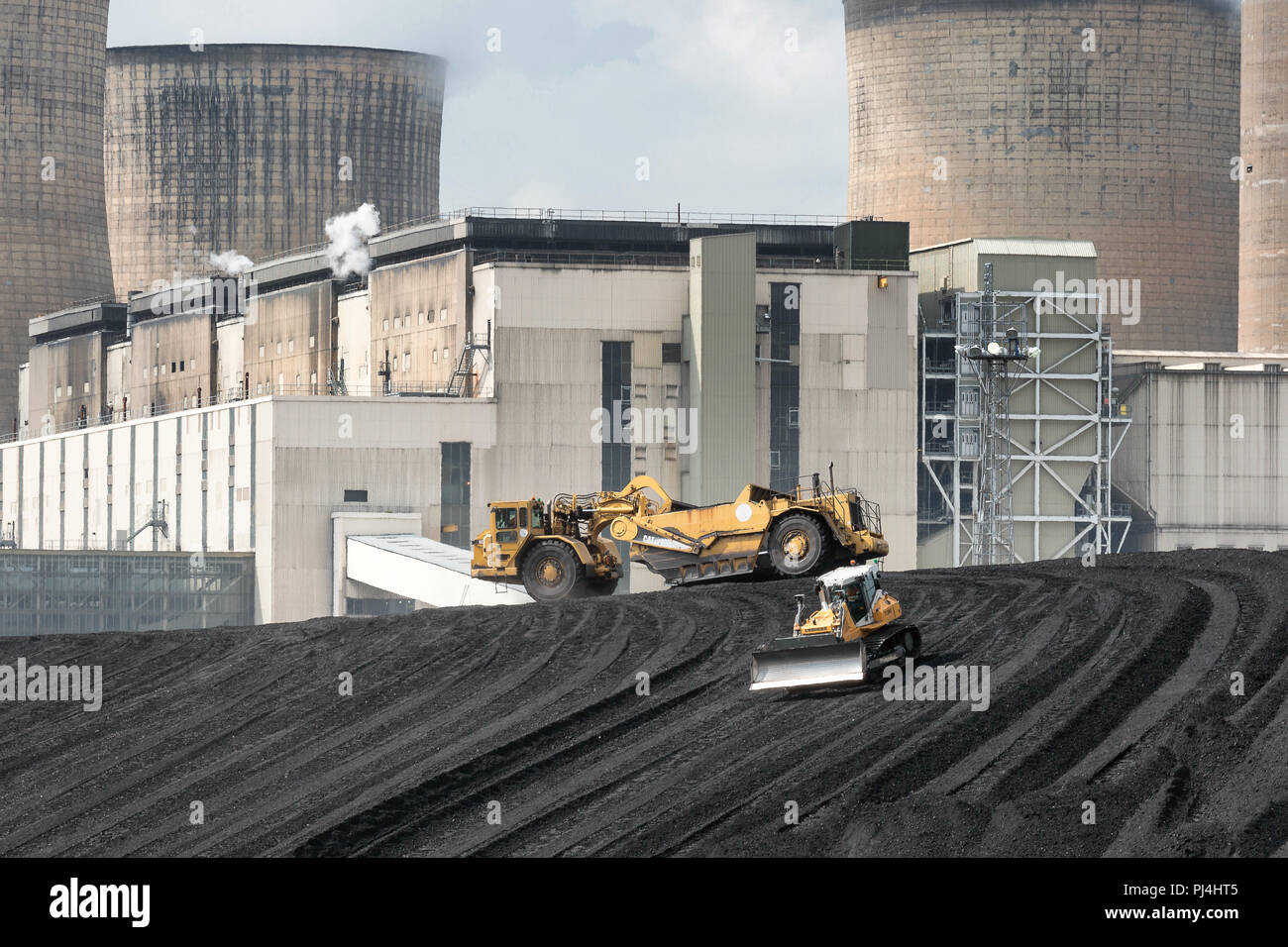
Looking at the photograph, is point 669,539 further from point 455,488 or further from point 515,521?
point 455,488

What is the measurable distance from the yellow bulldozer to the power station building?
2936 cm

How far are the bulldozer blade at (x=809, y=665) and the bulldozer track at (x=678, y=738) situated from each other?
8.8 inches

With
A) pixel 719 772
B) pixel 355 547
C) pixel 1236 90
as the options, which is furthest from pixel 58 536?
pixel 719 772

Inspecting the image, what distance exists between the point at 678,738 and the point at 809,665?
2656 mm

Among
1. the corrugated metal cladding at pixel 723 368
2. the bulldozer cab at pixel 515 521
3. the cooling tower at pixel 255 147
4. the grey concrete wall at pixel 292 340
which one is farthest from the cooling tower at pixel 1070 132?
the bulldozer cab at pixel 515 521

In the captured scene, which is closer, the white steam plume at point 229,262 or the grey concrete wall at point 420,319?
the grey concrete wall at point 420,319

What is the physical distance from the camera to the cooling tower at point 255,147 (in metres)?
116

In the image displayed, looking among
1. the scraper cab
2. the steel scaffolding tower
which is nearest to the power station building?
the steel scaffolding tower

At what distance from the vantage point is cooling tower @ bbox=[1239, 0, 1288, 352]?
291 feet

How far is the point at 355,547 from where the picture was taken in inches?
2741

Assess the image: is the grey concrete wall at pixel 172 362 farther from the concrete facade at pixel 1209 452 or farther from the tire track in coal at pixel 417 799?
the tire track in coal at pixel 417 799

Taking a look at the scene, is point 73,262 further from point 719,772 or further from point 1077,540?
point 719,772

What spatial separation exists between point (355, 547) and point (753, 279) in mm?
16591

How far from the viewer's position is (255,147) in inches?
4683
